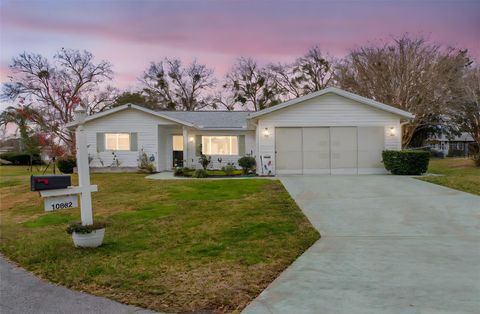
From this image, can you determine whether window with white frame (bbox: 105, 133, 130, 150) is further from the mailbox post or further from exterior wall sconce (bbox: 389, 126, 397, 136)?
the mailbox post

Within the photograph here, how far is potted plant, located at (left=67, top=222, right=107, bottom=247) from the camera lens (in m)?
5.13

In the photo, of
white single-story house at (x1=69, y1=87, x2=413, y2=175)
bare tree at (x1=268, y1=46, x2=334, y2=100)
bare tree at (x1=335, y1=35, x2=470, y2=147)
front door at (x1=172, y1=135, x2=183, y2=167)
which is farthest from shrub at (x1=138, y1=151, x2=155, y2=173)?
bare tree at (x1=268, y1=46, x2=334, y2=100)

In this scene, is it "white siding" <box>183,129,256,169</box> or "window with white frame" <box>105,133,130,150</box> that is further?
"white siding" <box>183,129,256,169</box>

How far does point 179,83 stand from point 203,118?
20.2 m

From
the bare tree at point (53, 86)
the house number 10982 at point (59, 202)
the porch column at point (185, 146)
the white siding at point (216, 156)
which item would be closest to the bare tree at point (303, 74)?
the bare tree at point (53, 86)

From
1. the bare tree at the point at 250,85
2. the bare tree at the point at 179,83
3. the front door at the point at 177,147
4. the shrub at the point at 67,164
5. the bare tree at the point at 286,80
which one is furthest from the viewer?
the bare tree at the point at 179,83

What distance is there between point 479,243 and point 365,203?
3.46 m

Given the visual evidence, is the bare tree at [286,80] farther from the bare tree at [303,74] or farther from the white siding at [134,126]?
the white siding at [134,126]

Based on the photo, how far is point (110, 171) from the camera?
19.1 meters

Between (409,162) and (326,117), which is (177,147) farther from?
(409,162)

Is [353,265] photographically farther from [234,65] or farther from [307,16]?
[234,65]

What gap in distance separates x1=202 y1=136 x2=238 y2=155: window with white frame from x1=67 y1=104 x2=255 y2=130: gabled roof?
711mm

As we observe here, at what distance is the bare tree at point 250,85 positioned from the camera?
38.3 meters

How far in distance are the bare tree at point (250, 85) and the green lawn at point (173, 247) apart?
29.1 m
